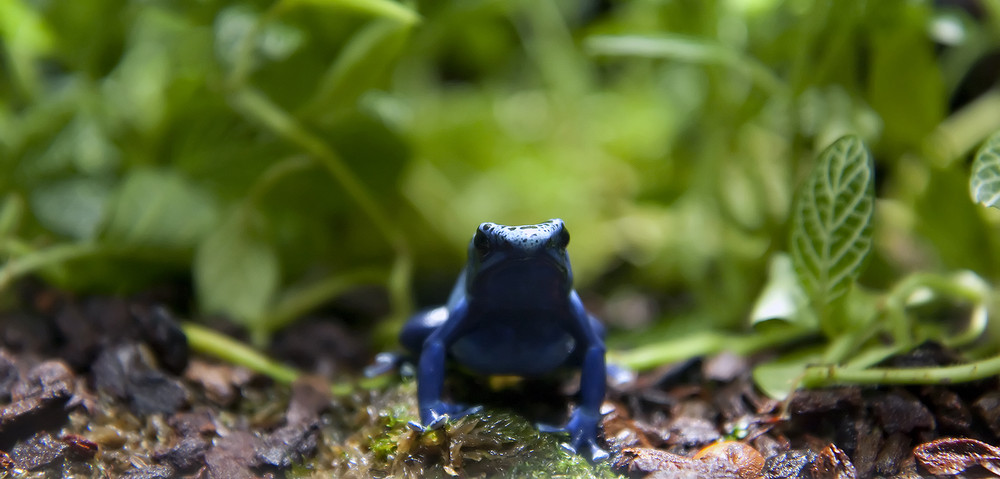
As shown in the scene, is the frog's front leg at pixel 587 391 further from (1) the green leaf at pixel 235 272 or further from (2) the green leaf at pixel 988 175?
(1) the green leaf at pixel 235 272

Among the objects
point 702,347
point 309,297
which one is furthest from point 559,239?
point 309,297

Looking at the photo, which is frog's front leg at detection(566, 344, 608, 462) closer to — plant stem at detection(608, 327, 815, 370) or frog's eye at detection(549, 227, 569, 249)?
frog's eye at detection(549, 227, 569, 249)

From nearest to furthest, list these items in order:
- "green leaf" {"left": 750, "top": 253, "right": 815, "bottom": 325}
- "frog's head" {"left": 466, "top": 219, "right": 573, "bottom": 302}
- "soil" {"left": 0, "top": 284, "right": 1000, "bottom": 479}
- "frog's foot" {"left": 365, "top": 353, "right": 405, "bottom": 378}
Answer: "frog's head" {"left": 466, "top": 219, "right": 573, "bottom": 302}
"soil" {"left": 0, "top": 284, "right": 1000, "bottom": 479}
"green leaf" {"left": 750, "top": 253, "right": 815, "bottom": 325}
"frog's foot" {"left": 365, "top": 353, "right": 405, "bottom": 378}

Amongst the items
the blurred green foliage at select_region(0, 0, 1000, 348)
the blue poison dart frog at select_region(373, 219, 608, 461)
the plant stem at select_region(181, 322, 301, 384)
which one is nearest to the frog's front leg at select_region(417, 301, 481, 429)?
the blue poison dart frog at select_region(373, 219, 608, 461)

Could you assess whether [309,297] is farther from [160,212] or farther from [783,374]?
[783,374]

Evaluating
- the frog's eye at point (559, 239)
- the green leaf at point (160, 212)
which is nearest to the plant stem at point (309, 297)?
the green leaf at point (160, 212)
